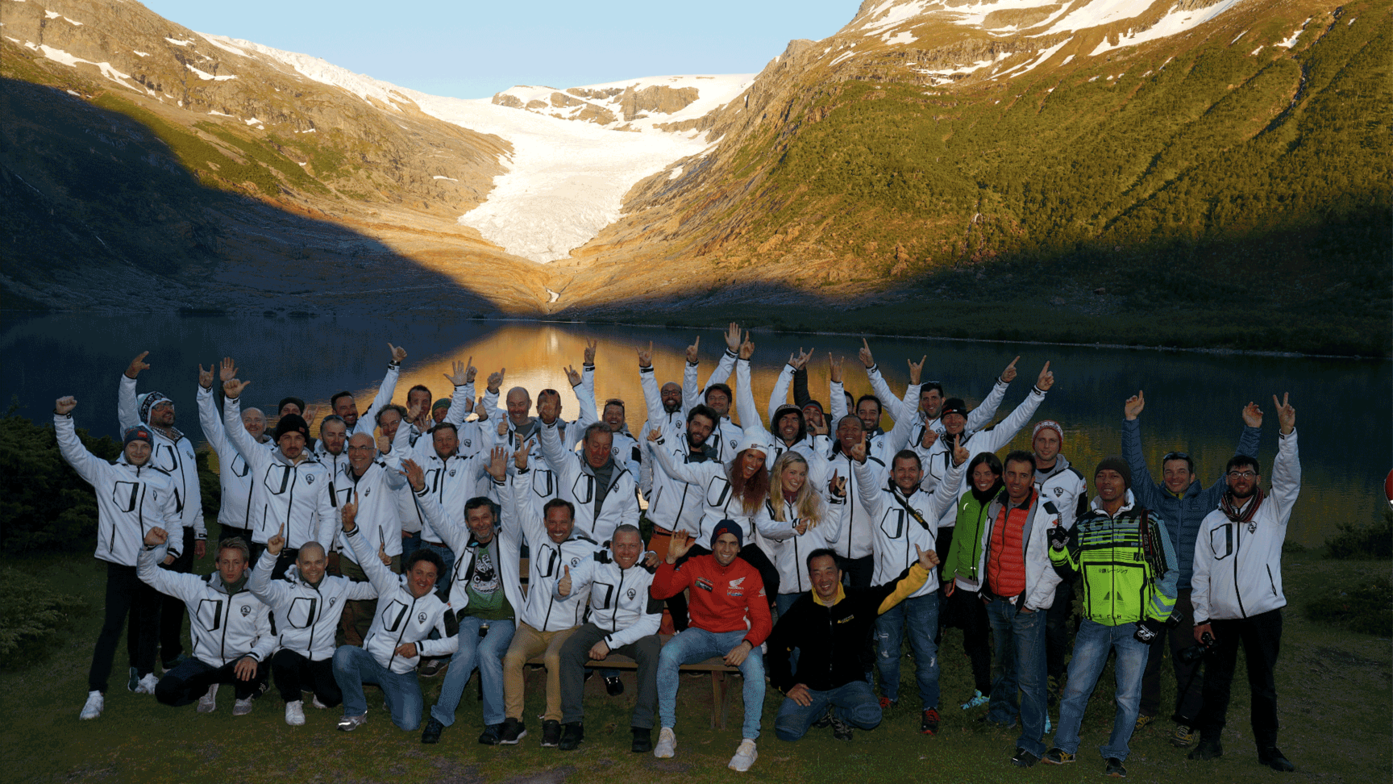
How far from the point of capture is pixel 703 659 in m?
7.16

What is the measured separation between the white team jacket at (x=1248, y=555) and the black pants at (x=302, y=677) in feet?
24.4

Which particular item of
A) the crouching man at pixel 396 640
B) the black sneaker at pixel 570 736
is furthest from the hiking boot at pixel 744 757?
the crouching man at pixel 396 640

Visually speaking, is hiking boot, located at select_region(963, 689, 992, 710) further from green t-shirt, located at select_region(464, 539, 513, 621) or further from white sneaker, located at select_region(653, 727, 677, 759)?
green t-shirt, located at select_region(464, 539, 513, 621)

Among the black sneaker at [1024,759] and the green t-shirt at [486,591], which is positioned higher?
the green t-shirt at [486,591]

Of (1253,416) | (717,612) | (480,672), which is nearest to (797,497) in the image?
(717,612)

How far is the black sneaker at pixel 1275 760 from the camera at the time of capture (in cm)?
646

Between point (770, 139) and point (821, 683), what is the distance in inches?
5249

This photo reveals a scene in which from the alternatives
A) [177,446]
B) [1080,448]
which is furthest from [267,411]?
[1080,448]

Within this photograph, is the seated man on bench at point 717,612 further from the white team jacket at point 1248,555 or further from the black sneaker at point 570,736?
the white team jacket at point 1248,555

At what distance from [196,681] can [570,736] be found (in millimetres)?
3336

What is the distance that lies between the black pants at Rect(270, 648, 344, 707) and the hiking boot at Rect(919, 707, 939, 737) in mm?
5143

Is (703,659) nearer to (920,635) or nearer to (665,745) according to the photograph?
(665,745)

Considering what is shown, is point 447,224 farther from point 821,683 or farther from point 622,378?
point 821,683

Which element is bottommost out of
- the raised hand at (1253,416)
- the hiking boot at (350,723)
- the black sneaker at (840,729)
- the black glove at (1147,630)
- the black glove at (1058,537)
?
the black sneaker at (840,729)
